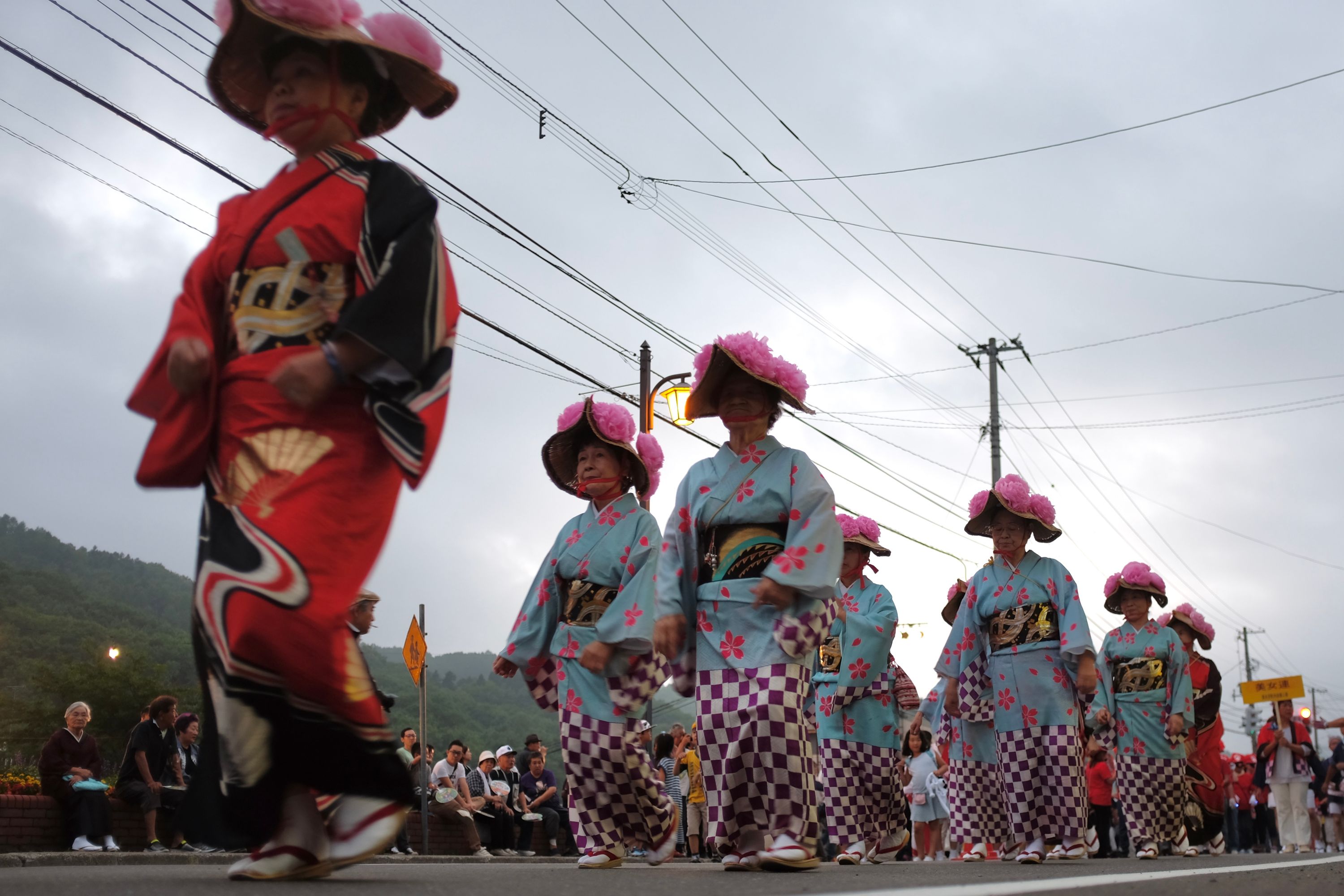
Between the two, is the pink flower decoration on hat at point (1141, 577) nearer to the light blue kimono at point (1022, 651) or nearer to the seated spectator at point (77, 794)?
the light blue kimono at point (1022, 651)

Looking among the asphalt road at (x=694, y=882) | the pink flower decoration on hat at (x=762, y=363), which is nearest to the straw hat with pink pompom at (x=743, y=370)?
the pink flower decoration on hat at (x=762, y=363)

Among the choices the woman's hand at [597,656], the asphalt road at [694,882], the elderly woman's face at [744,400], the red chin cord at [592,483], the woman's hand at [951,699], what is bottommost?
the asphalt road at [694,882]

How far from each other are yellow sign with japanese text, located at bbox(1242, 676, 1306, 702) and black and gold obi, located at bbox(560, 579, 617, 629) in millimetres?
14417

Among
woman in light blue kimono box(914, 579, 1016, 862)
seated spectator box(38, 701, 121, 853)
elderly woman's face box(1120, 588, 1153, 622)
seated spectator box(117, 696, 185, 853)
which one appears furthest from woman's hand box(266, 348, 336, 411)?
elderly woman's face box(1120, 588, 1153, 622)

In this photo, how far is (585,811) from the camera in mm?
6391

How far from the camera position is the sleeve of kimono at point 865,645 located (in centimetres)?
884

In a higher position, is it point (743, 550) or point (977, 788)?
point (743, 550)

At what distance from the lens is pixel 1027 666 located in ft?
27.5

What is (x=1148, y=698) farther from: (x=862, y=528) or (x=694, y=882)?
(x=694, y=882)

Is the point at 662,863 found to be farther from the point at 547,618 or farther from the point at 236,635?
the point at 236,635

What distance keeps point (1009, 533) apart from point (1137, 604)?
11.3ft

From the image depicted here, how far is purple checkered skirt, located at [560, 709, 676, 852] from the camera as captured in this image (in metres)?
6.33

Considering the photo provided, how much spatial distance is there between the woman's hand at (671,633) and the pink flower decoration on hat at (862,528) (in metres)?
4.05

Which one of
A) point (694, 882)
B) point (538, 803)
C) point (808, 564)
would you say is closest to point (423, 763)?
point (538, 803)
